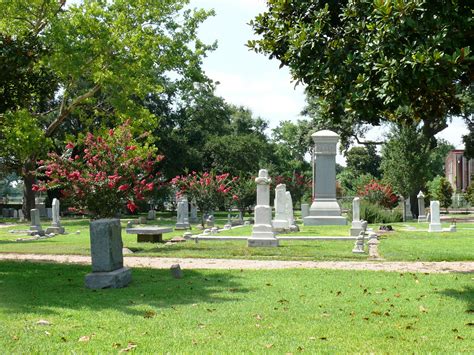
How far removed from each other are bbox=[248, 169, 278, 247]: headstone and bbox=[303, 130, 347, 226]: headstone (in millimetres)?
13263

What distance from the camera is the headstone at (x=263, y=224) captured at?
19.4m

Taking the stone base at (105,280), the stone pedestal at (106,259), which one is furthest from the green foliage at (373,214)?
the stone base at (105,280)

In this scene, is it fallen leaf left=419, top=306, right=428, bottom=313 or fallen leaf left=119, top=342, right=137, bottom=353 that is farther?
fallen leaf left=419, top=306, right=428, bottom=313

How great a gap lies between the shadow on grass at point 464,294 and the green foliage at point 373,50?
3.25 metres

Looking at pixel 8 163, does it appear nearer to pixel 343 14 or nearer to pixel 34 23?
pixel 34 23

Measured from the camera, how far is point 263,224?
1969cm

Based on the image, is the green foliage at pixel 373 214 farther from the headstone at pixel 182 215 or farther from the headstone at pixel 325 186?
the headstone at pixel 182 215

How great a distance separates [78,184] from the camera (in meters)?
17.9

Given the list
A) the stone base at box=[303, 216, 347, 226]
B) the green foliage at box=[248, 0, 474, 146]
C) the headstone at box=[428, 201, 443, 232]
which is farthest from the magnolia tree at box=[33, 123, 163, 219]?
the stone base at box=[303, 216, 347, 226]

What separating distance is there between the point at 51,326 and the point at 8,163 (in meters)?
39.6

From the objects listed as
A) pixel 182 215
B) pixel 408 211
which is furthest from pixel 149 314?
pixel 408 211

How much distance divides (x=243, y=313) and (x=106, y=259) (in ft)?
12.1

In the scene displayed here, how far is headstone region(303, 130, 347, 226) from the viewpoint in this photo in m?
32.9

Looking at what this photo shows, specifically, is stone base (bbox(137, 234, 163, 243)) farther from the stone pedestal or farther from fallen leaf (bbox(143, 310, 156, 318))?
fallen leaf (bbox(143, 310, 156, 318))
